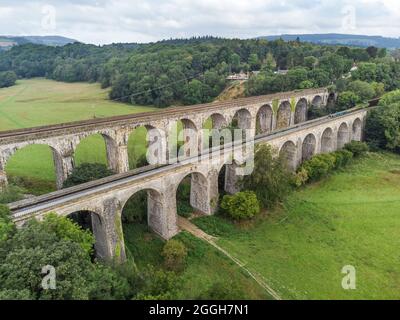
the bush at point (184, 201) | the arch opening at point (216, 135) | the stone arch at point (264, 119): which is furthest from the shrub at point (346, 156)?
the bush at point (184, 201)

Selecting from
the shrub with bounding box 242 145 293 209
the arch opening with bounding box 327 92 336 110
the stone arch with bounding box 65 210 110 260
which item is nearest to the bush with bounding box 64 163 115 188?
the stone arch with bounding box 65 210 110 260

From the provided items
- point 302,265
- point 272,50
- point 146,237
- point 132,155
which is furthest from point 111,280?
point 272,50

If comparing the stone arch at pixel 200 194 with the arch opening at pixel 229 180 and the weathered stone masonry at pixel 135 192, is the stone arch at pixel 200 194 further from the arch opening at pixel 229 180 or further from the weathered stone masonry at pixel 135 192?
the arch opening at pixel 229 180

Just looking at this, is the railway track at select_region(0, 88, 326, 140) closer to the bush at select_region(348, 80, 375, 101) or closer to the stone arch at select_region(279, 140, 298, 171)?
the stone arch at select_region(279, 140, 298, 171)

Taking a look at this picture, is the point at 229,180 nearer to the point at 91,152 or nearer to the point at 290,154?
the point at 290,154

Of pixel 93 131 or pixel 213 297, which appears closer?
pixel 213 297

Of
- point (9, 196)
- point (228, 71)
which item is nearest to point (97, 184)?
point (9, 196)
